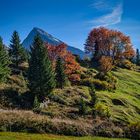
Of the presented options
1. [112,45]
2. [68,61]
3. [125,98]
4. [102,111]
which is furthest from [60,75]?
[112,45]

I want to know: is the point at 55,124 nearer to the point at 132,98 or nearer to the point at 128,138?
the point at 128,138

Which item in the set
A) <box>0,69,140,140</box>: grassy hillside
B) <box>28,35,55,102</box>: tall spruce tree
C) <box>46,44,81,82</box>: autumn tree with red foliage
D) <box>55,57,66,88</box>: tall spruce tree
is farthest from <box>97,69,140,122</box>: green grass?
<box>28,35,55,102</box>: tall spruce tree

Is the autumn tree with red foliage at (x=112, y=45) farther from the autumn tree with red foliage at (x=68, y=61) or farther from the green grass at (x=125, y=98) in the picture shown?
the autumn tree with red foliage at (x=68, y=61)

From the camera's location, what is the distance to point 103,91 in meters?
90.2

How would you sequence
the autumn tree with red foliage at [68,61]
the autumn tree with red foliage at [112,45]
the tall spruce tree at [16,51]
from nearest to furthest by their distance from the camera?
the autumn tree with red foliage at [68,61], the tall spruce tree at [16,51], the autumn tree with red foliage at [112,45]

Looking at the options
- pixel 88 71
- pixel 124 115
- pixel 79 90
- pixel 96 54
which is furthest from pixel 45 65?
pixel 96 54

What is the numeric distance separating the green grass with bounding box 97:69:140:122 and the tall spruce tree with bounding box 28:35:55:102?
14.1m

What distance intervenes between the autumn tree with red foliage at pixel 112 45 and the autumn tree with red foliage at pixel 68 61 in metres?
31.0

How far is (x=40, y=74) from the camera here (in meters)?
71.2

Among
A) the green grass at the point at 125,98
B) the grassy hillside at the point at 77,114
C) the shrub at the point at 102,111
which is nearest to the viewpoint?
the grassy hillside at the point at 77,114

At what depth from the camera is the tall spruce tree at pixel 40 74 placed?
70.8m

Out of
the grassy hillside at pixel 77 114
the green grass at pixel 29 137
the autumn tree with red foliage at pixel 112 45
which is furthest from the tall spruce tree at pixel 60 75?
the autumn tree with red foliage at pixel 112 45

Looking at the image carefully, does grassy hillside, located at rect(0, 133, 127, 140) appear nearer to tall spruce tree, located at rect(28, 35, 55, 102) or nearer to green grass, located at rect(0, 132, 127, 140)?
green grass, located at rect(0, 132, 127, 140)

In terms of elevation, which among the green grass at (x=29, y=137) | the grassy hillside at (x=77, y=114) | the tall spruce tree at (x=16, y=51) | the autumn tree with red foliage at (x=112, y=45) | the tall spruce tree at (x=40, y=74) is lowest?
the green grass at (x=29, y=137)
